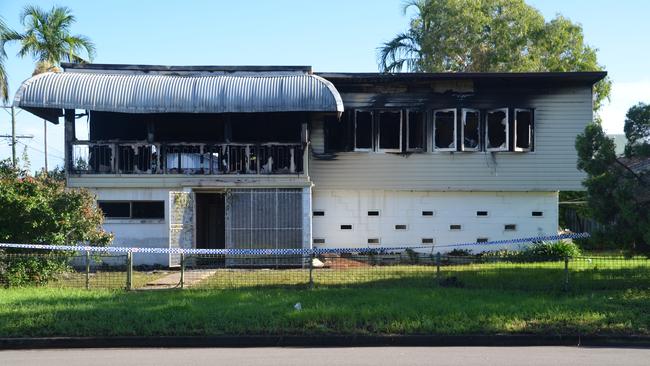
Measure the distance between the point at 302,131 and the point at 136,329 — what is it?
32.8ft

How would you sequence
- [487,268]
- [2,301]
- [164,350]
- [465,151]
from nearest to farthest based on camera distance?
[164,350] < [2,301] < [487,268] < [465,151]

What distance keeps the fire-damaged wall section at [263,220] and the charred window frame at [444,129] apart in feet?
16.2

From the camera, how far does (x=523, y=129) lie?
2041cm

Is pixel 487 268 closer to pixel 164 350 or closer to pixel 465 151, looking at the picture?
pixel 465 151

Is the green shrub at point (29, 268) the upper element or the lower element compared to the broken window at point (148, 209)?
lower

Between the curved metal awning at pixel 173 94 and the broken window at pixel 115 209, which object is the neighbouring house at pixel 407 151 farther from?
the broken window at pixel 115 209

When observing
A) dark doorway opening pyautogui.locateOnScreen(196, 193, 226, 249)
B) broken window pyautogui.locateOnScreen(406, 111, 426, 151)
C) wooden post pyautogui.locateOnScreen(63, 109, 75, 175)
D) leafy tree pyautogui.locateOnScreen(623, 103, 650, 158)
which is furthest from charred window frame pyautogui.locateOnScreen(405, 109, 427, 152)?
wooden post pyautogui.locateOnScreen(63, 109, 75, 175)

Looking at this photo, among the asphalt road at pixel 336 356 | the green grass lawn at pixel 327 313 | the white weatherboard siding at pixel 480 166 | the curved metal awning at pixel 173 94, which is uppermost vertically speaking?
the curved metal awning at pixel 173 94

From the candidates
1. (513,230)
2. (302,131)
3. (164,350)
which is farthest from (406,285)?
(513,230)

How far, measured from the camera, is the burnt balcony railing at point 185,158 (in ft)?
62.0

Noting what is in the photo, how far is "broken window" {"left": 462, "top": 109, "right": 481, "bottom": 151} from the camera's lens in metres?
20.3

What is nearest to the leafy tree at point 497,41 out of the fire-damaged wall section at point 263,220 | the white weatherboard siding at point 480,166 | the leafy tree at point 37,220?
the white weatherboard siding at point 480,166

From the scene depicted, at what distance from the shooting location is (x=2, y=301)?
37.1 feet

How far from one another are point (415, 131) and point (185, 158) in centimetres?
697
